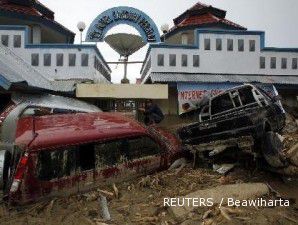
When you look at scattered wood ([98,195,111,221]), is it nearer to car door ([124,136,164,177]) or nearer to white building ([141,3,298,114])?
car door ([124,136,164,177])

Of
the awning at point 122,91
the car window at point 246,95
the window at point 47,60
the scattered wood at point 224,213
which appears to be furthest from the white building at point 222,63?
the scattered wood at point 224,213

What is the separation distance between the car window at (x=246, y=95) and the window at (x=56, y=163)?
5.95 metres

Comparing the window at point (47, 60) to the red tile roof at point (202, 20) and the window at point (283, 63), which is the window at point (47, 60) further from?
the window at point (283, 63)

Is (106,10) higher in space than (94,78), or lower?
higher

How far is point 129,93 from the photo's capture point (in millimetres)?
19453

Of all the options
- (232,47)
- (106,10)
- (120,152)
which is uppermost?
(106,10)

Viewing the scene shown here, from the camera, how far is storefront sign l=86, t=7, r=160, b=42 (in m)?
24.4

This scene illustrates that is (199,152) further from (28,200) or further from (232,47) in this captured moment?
(232,47)

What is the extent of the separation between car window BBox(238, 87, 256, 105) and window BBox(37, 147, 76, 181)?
234 inches

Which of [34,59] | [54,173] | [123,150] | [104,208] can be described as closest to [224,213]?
[104,208]

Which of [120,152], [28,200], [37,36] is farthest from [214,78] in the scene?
[28,200]

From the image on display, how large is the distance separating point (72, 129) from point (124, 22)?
19.1 meters

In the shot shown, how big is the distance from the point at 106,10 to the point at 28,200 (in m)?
20.3

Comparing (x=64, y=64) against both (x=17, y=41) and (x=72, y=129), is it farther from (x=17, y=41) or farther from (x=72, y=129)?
(x=72, y=129)
